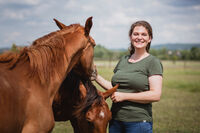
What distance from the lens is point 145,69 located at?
300 cm

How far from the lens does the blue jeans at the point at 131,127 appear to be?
2938 millimetres

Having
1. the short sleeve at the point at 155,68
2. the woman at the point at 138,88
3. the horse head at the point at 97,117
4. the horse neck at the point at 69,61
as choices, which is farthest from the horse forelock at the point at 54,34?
the short sleeve at the point at 155,68

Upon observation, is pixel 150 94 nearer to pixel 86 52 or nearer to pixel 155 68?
pixel 155 68

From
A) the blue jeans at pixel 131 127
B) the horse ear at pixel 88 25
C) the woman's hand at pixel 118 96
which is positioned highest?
the horse ear at pixel 88 25

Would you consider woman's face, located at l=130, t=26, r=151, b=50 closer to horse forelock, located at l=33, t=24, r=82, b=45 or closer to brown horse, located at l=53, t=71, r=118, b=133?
brown horse, located at l=53, t=71, r=118, b=133

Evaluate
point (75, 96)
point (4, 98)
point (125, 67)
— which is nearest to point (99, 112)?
point (75, 96)

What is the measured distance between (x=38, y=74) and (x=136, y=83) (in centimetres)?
136

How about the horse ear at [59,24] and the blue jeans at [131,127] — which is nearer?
the blue jeans at [131,127]

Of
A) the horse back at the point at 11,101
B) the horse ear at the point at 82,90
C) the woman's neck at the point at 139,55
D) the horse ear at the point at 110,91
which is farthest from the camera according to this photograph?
the horse ear at the point at 82,90

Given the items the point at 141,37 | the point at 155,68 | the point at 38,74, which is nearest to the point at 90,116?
the point at 38,74

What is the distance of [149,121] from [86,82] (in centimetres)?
108

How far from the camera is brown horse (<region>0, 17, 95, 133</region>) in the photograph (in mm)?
2021

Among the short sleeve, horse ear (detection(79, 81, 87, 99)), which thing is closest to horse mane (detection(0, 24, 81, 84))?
horse ear (detection(79, 81, 87, 99))

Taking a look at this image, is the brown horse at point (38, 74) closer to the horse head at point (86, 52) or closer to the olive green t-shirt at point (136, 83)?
Result: the horse head at point (86, 52)
